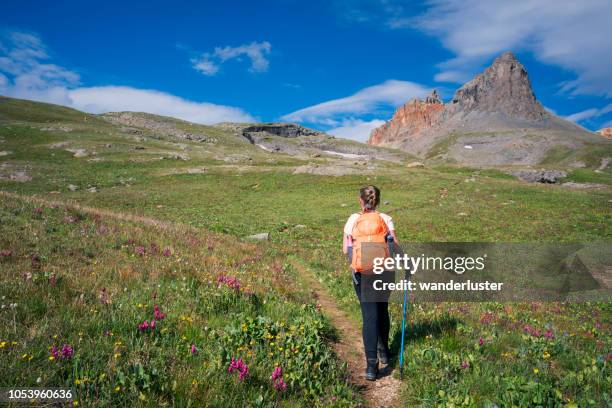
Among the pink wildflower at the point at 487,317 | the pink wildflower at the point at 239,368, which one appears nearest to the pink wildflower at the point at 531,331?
the pink wildflower at the point at 487,317

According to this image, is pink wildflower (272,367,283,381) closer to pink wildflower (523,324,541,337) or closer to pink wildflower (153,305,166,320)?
pink wildflower (153,305,166,320)

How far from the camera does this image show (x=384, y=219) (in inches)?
263

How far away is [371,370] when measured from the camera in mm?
6297

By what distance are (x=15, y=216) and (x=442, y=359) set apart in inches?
595

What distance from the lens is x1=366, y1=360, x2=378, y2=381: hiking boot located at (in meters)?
6.28

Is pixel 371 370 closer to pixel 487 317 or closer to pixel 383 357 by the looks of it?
pixel 383 357

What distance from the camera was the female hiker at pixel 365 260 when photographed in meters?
6.36

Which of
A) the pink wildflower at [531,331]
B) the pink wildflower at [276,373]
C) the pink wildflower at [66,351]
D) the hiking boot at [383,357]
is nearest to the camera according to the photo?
the pink wildflower at [66,351]

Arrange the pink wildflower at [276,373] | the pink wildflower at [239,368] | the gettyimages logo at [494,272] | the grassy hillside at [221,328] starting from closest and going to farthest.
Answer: the grassy hillside at [221,328], the pink wildflower at [239,368], the pink wildflower at [276,373], the gettyimages logo at [494,272]

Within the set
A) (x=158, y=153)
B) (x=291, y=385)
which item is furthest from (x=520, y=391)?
(x=158, y=153)

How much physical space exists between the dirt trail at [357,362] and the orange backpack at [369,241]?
211 centimetres

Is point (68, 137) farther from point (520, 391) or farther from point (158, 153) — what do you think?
point (520, 391)

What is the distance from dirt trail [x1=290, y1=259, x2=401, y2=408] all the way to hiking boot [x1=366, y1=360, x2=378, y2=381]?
0.34ft

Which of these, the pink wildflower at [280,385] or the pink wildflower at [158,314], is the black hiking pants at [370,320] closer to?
the pink wildflower at [280,385]
